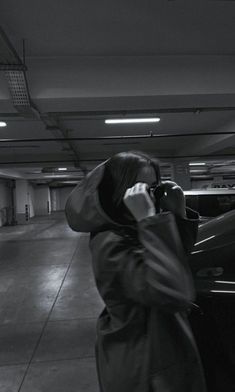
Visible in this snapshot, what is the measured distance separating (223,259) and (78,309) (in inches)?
129

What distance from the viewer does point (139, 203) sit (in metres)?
0.97

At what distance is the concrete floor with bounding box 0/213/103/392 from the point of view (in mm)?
2943

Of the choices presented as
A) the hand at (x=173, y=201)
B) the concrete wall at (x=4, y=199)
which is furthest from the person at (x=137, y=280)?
the concrete wall at (x=4, y=199)

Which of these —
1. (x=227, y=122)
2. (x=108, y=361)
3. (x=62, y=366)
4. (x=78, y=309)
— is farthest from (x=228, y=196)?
(x=108, y=361)

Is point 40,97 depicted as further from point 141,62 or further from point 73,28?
point 141,62

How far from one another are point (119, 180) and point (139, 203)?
167mm

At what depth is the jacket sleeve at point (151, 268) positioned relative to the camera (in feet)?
2.94

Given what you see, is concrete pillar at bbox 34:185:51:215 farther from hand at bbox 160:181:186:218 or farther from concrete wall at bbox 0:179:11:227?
hand at bbox 160:181:186:218

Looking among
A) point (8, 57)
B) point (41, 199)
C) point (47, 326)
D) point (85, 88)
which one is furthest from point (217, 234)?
point (41, 199)

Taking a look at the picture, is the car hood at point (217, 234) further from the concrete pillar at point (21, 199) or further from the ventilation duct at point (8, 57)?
the concrete pillar at point (21, 199)

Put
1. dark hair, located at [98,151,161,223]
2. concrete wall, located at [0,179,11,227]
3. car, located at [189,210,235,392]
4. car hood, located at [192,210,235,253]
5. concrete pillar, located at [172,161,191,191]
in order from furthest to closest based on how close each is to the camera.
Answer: concrete wall, located at [0,179,11,227]
concrete pillar, located at [172,161,191,191]
car hood, located at [192,210,235,253]
car, located at [189,210,235,392]
dark hair, located at [98,151,161,223]

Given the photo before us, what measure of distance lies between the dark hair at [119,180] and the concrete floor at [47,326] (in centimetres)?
224

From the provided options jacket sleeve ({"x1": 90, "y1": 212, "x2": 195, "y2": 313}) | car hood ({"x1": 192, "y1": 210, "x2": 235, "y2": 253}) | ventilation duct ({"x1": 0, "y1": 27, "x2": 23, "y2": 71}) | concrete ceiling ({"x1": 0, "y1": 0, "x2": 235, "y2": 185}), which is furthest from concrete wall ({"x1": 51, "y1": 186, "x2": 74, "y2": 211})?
jacket sleeve ({"x1": 90, "y1": 212, "x2": 195, "y2": 313})

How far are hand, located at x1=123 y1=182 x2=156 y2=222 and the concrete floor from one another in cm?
233
